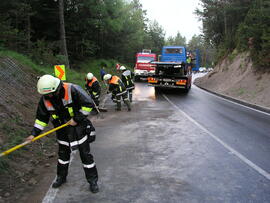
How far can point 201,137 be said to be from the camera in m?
7.40

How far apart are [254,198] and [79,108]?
2913 millimetres

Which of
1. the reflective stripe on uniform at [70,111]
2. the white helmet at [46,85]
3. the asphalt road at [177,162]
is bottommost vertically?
the asphalt road at [177,162]

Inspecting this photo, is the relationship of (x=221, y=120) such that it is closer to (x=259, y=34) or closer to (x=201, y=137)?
(x=201, y=137)

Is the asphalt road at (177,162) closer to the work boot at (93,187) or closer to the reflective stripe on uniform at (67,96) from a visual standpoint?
the work boot at (93,187)

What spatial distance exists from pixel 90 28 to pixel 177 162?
1073 inches

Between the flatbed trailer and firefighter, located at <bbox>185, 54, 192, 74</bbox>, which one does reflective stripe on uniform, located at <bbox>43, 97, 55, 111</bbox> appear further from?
firefighter, located at <bbox>185, 54, 192, 74</bbox>

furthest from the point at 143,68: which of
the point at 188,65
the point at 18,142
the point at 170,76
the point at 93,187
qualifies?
the point at 93,187

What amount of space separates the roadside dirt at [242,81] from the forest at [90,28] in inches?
38.0

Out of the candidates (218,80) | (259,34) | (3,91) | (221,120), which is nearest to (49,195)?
(3,91)

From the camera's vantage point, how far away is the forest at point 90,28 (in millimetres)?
16578

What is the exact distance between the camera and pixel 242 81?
18281mm

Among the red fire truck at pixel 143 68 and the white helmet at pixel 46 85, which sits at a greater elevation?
the white helmet at pixel 46 85

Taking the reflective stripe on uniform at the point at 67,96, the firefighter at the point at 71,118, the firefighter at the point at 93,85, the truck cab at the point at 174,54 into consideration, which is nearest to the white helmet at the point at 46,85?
the firefighter at the point at 71,118

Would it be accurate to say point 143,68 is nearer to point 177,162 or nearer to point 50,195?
point 177,162
